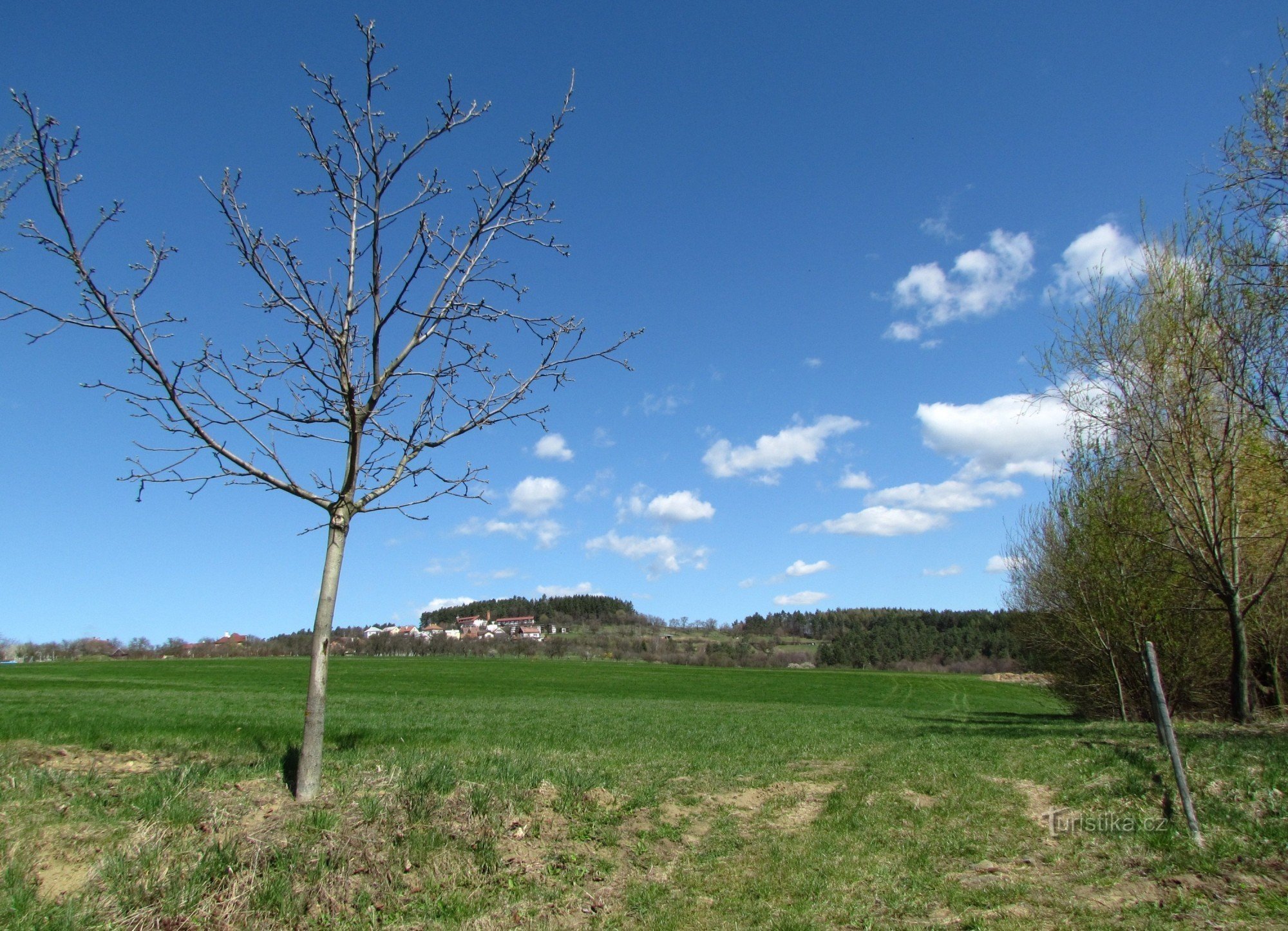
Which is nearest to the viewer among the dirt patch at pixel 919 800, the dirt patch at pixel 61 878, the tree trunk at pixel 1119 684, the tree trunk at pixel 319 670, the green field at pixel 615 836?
the dirt patch at pixel 61 878

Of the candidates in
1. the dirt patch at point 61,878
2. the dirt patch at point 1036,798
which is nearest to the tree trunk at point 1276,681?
the dirt patch at point 1036,798

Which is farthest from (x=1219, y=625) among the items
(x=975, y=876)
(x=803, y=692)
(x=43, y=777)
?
(x=803, y=692)

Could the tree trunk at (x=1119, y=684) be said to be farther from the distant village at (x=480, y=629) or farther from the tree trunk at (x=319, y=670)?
the distant village at (x=480, y=629)

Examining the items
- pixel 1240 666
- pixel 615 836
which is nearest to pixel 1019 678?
pixel 1240 666

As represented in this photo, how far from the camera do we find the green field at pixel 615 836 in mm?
5246

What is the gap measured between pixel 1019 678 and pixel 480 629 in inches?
4034

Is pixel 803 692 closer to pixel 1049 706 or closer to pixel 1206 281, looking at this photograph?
pixel 1049 706

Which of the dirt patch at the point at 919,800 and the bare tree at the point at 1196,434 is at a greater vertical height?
the bare tree at the point at 1196,434

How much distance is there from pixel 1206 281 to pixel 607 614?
6123 inches

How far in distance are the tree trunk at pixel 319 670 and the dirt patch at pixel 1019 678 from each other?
2933 cm

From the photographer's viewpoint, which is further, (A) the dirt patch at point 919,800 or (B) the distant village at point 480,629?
(B) the distant village at point 480,629

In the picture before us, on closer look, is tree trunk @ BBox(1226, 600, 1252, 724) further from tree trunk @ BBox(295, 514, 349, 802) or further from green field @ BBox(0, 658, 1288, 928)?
tree trunk @ BBox(295, 514, 349, 802)

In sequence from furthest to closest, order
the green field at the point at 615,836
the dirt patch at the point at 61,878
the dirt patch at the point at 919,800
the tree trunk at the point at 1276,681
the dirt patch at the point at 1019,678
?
the dirt patch at the point at 1019,678 < the tree trunk at the point at 1276,681 < the dirt patch at the point at 919,800 < the green field at the point at 615,836 < the dirt patch at the point at 61,878

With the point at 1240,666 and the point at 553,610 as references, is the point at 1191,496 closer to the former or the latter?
the point at 1240,666
